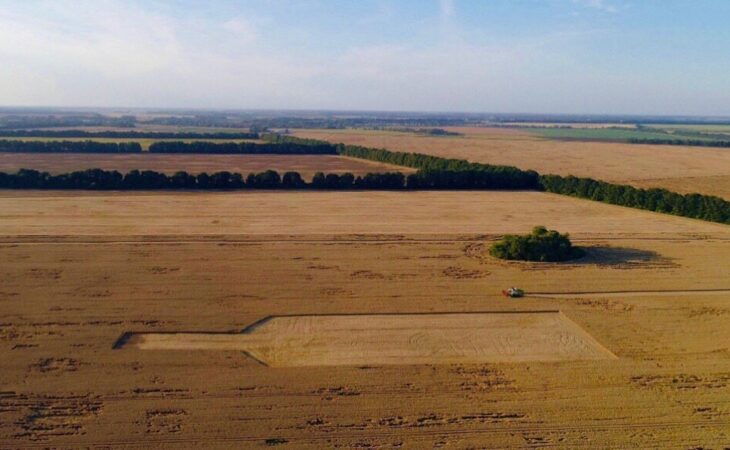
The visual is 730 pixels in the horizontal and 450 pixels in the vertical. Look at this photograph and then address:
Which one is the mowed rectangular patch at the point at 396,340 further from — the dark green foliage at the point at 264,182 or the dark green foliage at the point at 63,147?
the dark green foliage at the point at 63,147

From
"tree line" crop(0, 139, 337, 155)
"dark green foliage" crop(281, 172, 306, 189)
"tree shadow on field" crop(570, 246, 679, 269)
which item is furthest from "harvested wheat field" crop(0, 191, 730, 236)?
"tree line" crop(0, 139, 337, 155)

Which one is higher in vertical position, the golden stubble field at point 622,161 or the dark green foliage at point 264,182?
the golden stubble field at point 622,161

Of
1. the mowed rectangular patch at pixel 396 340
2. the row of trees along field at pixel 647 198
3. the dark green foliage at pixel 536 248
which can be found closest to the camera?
the mowed rectangular patch at pixel 396 340

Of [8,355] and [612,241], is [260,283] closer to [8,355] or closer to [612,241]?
[8,355]

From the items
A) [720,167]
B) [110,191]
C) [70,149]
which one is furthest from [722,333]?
[70,149]

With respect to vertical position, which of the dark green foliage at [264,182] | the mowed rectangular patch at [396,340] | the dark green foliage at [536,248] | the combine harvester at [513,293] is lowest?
the mowed rectangular patch at [396,340]

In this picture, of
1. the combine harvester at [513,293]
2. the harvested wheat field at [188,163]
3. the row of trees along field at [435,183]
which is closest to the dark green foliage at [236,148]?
the harvested wheat field at [188,163]
